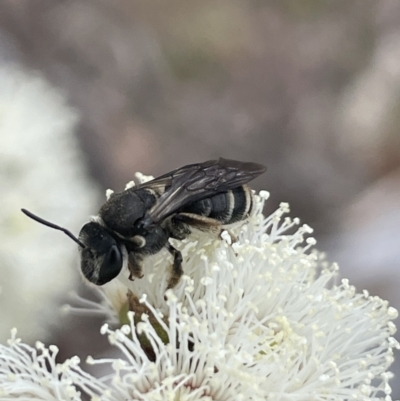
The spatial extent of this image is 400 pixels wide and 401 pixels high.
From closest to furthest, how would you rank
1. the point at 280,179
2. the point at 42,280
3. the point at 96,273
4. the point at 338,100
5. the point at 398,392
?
1. the point at 96,273
2. the point at 42,280
3. the point at 398,392
4. the point at 280,179
5. the point at 338,100

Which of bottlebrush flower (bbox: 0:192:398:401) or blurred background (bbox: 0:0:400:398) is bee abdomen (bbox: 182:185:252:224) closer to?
bottlebrush flower (bbox: 0:192:398:401)

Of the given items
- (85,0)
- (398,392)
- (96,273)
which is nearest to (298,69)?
(85,0)

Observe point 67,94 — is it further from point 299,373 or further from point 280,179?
A: point 299,373

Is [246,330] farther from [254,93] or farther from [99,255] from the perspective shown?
[254,93]

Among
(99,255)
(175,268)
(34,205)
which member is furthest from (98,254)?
(34,205)

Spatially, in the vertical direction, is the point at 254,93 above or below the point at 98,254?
above

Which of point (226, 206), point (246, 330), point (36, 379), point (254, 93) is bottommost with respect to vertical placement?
point (36, 379)
